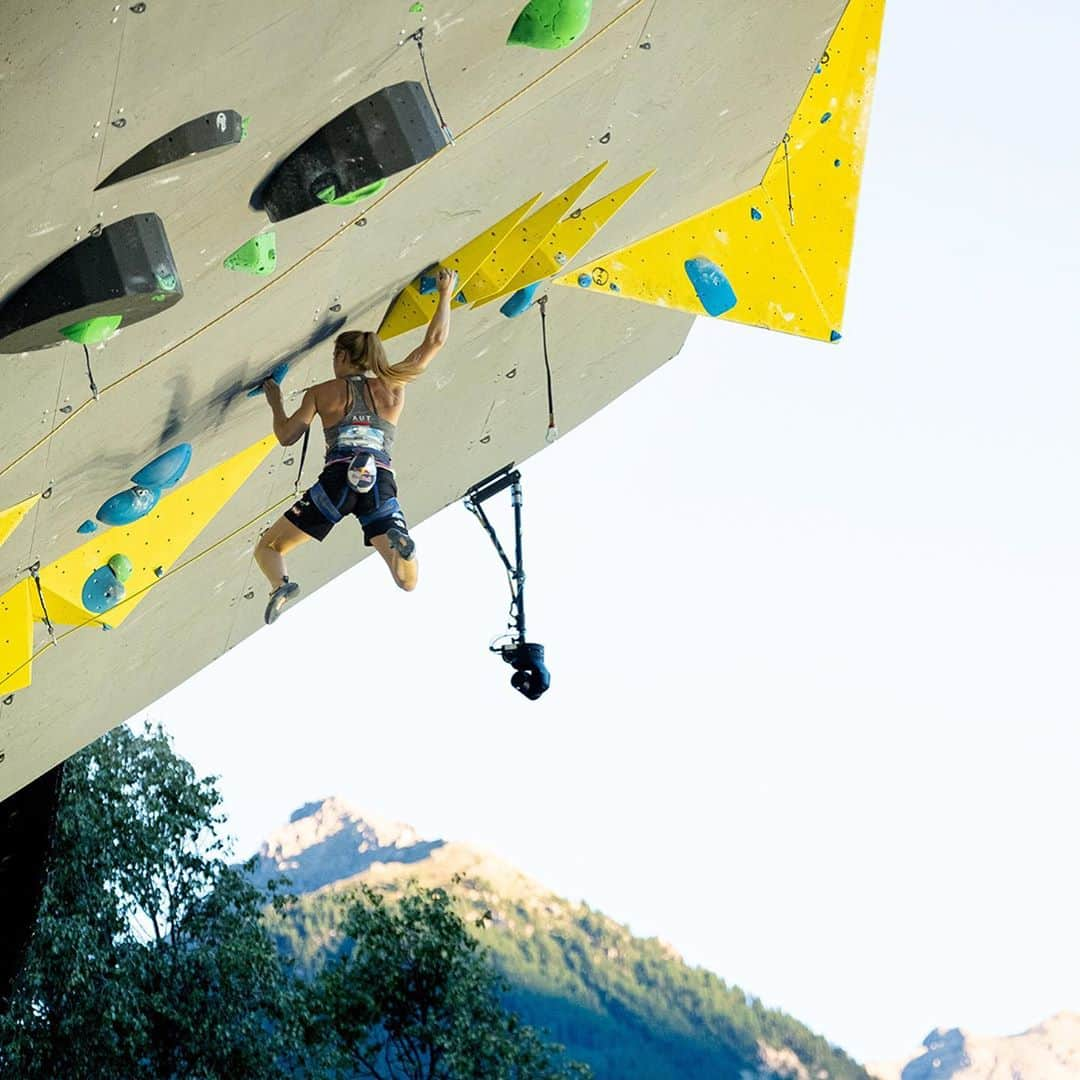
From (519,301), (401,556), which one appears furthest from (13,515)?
(519,301)

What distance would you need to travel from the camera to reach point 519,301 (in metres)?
6.30

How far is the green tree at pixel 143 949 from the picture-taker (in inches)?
569

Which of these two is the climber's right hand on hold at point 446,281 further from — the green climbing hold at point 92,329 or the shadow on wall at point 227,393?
the green climbing hold at point 92,329

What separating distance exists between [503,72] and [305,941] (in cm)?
2329

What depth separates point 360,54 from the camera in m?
4.03

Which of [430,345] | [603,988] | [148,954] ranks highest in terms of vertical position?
[603,988]

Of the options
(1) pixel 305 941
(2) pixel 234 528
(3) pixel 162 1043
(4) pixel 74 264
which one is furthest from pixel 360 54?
(1) pixel 305 941

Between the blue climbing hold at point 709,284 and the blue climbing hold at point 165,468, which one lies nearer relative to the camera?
the blue climbing hold at point 165,468

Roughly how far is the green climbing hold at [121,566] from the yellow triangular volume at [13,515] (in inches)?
35.2

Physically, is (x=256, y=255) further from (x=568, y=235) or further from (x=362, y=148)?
(x=568, y=235)

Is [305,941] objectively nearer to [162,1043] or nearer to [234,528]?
[162,1043]

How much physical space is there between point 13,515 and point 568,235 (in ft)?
6.77

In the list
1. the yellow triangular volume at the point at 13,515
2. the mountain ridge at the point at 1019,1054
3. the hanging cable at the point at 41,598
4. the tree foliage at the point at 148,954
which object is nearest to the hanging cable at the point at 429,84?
the yellow triangular volume at the point at 13,515

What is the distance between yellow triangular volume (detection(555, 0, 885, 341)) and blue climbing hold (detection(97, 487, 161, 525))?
68.4 inches
